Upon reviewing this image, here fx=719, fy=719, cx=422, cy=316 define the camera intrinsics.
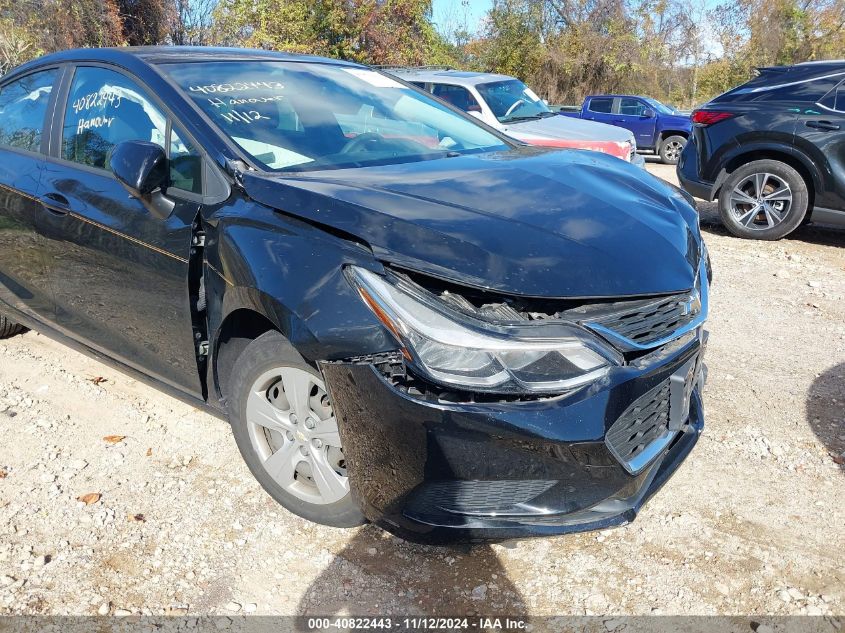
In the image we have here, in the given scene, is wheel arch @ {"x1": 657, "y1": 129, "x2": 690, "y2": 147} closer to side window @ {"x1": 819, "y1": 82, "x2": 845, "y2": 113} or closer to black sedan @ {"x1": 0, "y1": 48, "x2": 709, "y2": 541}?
side window @ {"x1": 819, "y1": 82, "x2": 845, "y2": 113}

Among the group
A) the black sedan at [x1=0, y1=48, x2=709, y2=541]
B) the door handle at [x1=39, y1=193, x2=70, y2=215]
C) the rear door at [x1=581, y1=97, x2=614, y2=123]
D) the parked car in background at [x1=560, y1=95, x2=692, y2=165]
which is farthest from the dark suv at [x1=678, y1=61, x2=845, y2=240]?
the rear door at [x1=581, y1=97, x2=614, y2=123]

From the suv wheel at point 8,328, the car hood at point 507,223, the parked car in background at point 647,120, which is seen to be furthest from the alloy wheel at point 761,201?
the parked car in background at point 647,120

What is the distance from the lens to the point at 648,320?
2.23m

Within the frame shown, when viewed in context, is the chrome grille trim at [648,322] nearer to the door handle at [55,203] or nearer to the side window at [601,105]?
the door handle at [55,203]

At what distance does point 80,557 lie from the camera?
257 cm

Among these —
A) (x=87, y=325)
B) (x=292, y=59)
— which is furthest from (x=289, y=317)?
(x=292, y=59)

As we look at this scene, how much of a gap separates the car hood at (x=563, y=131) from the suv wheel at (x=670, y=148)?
706 centimetres

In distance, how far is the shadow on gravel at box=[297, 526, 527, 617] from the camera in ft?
7.66

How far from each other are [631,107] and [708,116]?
9.85 meters

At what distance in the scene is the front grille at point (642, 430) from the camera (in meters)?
2.12

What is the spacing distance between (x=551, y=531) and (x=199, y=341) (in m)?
1.49

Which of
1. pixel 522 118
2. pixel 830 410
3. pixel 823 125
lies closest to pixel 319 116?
pixel 830 410

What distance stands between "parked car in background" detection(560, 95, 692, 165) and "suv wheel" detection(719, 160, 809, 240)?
896cm

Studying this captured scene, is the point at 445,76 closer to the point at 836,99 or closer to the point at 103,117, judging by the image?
the point at 836,99
